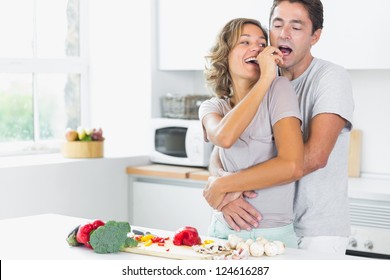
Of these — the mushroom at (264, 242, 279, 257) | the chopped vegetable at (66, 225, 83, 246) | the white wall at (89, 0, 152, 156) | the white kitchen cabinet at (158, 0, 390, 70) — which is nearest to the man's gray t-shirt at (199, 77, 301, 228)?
the mushroom at (264, 242, 279, 257)

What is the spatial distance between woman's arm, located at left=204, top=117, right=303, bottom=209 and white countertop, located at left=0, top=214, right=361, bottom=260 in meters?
0.22

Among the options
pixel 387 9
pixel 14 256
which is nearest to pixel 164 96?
pixel 387 9

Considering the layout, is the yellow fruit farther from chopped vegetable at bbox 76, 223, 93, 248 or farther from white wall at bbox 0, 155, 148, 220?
chopped vegetable at bbox 76, 223, 93, 248

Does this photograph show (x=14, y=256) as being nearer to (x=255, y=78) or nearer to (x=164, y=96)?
(x=255, y=78)

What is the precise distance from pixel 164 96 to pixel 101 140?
574mm

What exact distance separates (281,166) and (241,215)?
21 centimetres

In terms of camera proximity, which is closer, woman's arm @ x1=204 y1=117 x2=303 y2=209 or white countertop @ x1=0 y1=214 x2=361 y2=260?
white countertop @ x1=0 y1=214 x2=361 y2=260

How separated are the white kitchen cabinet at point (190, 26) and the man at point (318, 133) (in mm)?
1949

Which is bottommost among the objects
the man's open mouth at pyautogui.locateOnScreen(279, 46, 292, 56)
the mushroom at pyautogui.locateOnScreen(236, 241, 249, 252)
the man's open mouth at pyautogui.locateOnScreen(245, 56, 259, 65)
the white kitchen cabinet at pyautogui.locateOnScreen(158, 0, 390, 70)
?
the mushroom at pyautogui.locateOnScreen(236, 241, 249, 252)

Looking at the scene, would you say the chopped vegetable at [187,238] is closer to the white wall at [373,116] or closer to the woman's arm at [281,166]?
the woman's arm at [281,166]

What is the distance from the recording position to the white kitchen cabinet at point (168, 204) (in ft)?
14.1

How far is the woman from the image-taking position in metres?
2.26

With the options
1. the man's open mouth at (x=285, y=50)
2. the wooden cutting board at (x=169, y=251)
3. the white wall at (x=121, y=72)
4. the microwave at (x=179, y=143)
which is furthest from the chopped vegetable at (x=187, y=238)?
the white wall at (x=121, y=72)

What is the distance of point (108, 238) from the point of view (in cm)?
215
